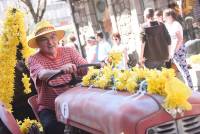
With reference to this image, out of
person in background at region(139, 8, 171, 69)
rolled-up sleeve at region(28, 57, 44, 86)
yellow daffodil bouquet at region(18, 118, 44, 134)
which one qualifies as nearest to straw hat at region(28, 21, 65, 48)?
rolled-up sleeve at region(28, 57, 44, 86)

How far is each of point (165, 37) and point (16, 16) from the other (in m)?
3.18

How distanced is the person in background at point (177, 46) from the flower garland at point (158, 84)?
4286 millimetres

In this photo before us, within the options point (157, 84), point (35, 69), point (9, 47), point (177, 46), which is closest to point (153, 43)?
point (177, 46)

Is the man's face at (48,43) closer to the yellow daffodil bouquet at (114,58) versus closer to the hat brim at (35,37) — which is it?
the hat brim at (35,37)

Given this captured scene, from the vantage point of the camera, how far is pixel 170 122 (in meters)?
2.81

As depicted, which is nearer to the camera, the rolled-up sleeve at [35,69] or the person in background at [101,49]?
the rolled-up sleeve at [35,69]

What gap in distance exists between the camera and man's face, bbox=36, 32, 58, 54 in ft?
15.3

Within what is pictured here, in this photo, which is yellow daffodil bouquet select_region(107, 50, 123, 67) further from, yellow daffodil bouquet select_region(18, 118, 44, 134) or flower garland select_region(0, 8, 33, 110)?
flower garland select_region(0, 8, 33, 110)

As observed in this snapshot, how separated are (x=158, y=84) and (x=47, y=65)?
1.96 metres

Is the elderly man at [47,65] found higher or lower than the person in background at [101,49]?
higher

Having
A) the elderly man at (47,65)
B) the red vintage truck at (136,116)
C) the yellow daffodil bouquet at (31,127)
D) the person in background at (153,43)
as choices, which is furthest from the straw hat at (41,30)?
the person in background at (153,43)

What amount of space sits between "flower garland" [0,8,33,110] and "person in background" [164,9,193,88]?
2945 millimetres

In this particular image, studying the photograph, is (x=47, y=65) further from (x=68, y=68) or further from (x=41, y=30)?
(x=68, y=68)

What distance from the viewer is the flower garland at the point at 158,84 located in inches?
108
